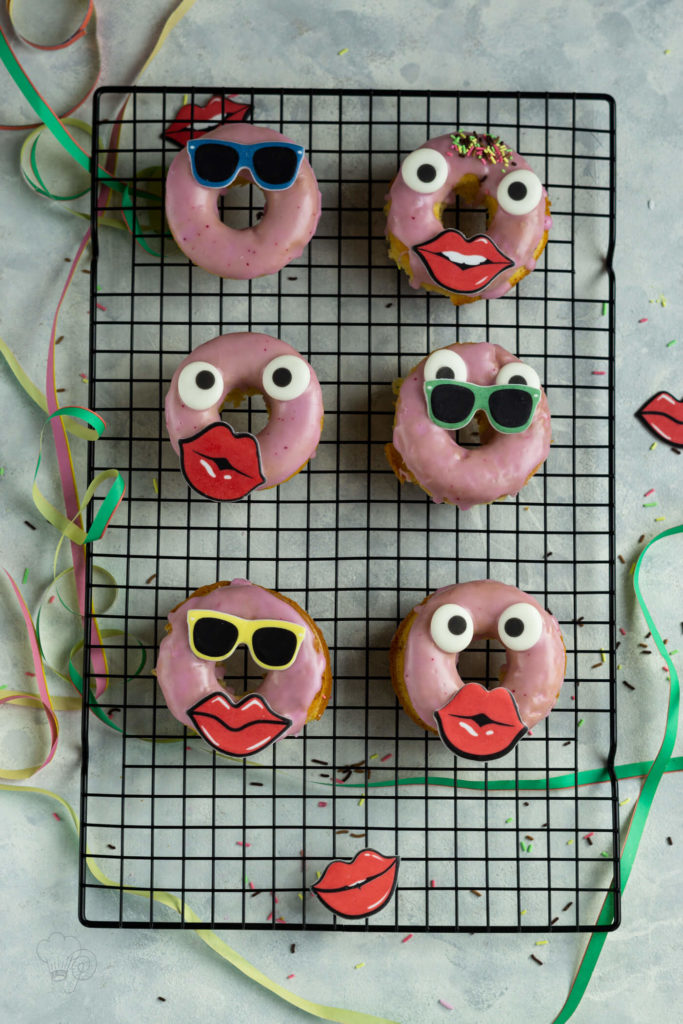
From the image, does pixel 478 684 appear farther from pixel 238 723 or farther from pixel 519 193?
pixel 519 193

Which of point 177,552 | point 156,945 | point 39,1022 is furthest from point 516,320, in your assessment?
point 39,1022

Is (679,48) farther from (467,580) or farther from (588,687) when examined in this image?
(588,687)

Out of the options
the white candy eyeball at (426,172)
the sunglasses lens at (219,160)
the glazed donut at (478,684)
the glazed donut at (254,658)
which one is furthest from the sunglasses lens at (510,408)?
the sunglasses lens at (219,160)

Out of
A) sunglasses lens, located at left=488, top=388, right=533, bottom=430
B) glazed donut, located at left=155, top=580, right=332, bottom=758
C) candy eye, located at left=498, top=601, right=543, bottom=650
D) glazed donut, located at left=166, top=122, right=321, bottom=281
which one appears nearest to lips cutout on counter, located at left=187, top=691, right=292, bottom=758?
glazed donut, located at left=155, top=580, right=332, bottom=758

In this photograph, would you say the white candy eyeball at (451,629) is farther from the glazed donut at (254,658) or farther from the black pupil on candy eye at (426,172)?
the black pupil on candy eye at (426,172)

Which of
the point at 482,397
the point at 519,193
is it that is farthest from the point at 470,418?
the point at 519,193
